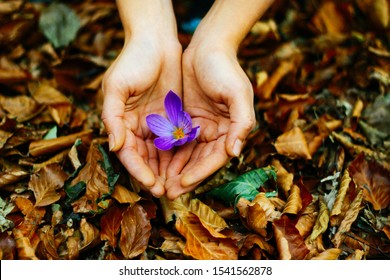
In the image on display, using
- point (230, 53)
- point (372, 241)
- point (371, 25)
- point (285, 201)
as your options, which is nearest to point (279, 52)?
point (371, 25)

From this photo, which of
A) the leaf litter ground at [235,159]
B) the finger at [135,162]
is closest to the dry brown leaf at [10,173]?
the leaf litter ground at [235,159]

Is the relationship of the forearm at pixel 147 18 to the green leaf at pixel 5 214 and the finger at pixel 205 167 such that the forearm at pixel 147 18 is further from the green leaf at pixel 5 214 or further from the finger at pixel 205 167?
the green leaf at pixel 5 214

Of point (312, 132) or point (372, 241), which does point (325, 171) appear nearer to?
point (312, 132)

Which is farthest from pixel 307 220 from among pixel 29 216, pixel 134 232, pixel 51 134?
pixel 51 134

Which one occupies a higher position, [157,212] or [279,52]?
[279,52]

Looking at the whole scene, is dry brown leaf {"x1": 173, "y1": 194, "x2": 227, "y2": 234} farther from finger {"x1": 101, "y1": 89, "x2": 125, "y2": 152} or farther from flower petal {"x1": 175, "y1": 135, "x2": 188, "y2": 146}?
finger {"x1": 101, "y1": 89, "x2": 125, "y2": 152}

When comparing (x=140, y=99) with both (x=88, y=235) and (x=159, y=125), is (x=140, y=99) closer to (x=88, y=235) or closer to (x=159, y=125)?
(x=159, y=125)
